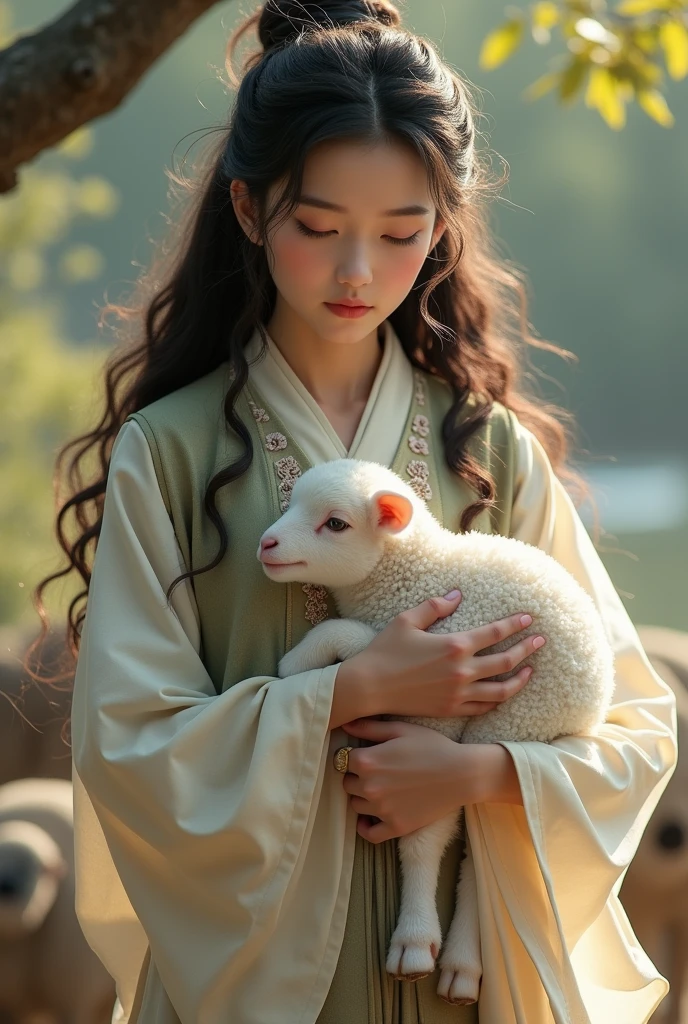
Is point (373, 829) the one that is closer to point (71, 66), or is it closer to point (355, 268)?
point (355, 268)

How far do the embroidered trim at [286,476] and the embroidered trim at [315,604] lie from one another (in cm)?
11

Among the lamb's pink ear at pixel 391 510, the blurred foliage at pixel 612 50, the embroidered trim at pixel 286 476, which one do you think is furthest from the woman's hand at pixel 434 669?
the blurred foliage at pixel 612 50

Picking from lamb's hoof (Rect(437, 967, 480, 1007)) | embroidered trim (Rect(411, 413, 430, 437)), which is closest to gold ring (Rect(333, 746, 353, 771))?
lamb's hoof (Rect(437, 967, 480, 1007))

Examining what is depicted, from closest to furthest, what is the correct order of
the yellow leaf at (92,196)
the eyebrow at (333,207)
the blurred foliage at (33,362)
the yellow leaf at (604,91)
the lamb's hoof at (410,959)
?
1. the lamb's hoof at (410,959)
2. the eyebrow at (333,207)
3. the yellow leaf at (604,91)
4. the blurred foliage at (33,362)
5. the yellow leaf at (92,196)

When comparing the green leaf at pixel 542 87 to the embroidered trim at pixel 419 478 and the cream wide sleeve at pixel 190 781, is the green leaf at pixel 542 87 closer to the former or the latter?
the embroidered trim at pixel 419 478

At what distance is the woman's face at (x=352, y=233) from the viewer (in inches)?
59.4

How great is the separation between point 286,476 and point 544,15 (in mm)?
941

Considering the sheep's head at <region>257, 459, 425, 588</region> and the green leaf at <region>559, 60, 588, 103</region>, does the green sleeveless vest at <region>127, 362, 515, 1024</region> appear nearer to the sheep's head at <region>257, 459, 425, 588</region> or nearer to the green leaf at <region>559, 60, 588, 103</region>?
the sheep's head at <region>257, 459, 425, 588</region>

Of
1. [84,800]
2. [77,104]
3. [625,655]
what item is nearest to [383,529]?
[625,655]

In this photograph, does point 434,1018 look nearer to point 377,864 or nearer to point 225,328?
point 377,864

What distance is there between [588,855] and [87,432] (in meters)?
0.99

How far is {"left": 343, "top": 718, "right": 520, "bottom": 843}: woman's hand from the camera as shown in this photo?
A: 143cm

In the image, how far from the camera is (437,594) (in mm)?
1529

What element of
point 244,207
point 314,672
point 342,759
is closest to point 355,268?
point 244,207
